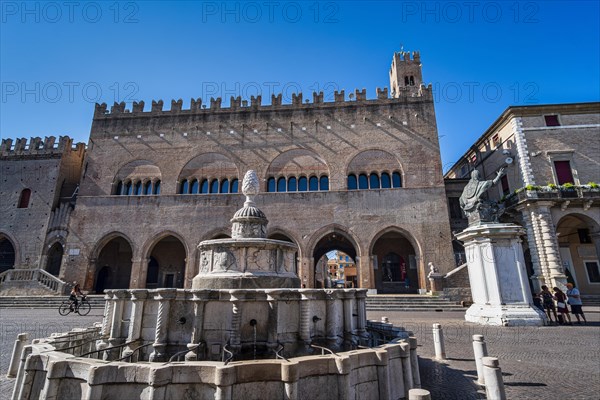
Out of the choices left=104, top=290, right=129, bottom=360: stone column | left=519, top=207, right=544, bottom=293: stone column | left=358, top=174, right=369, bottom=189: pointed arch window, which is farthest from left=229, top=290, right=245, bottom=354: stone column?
left=519, top=207, right=544, bottom=293: stone column

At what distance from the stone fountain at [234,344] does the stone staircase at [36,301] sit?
12.6 meters

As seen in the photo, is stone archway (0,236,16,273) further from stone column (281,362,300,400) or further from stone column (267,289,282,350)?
stone column (281,362,300,400)

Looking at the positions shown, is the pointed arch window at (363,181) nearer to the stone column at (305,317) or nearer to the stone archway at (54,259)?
the stone column at (305,317)

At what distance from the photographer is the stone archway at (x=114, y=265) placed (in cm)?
2139

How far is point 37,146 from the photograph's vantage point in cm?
2312

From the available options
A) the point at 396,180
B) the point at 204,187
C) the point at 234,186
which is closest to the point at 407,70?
the point at 396,180

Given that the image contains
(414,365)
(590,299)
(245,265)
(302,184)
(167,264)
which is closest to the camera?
(414,365)

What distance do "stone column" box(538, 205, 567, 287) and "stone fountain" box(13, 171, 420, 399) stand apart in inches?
583

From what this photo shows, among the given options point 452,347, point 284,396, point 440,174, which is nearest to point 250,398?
point 284,396

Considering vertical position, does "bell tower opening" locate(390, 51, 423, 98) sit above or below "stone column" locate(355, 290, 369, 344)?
above

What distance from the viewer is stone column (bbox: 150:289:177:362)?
414 centimetres

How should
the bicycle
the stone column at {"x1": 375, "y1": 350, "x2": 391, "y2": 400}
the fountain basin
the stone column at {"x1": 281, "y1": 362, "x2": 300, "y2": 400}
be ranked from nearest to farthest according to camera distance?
the stone column at {"x1": 281, "y1": 362, "x2": 300, "y2": 400} → the stone column at {"x1": 375, "y1": 350, "x2": 391, "y2": 400} → the fountain basin → the bicycle

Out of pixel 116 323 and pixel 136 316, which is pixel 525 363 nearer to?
pixel 136 316

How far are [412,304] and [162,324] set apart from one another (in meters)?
12.7
